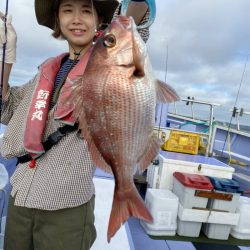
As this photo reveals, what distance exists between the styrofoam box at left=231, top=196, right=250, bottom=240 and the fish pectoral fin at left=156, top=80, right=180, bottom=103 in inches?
154

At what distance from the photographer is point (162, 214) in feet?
14.9

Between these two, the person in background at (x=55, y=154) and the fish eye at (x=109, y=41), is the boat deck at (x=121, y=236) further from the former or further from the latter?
the fish eye at (x=109, y=41)

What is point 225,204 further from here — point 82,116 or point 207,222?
point 82,116

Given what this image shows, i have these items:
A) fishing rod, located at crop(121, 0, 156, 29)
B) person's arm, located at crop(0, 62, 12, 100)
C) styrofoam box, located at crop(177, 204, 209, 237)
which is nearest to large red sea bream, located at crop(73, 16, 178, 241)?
fishing rod, located at crop(121, 0, 156, 29)

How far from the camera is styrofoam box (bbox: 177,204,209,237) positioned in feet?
14.8

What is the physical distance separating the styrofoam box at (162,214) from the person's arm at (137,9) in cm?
324

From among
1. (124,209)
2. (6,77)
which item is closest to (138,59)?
(124,209)

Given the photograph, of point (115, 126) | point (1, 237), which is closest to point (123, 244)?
point (1, 237)

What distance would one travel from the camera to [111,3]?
2.02m

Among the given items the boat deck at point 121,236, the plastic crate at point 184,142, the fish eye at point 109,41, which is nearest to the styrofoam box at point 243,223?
the boat deck at point 121,236

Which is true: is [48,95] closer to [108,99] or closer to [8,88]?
[8,88]

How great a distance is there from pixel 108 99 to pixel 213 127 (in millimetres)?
5975

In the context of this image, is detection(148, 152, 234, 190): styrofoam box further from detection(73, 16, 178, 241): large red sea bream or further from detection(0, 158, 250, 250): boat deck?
detection(73, 16, 178, 241): large red sea bream

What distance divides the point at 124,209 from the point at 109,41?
77cm
